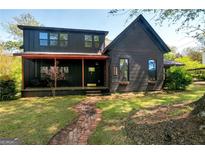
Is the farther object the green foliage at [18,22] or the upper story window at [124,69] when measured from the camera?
the green foliage at [18,22]

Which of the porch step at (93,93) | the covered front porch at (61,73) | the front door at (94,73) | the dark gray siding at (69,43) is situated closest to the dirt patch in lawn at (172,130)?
the porch step at (93,93)

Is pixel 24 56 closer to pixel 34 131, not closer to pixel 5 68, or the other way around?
pixel 5 68

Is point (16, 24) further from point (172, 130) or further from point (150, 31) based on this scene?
point (172, 130)

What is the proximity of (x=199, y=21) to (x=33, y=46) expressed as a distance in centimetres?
1184

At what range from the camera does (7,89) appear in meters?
12.4

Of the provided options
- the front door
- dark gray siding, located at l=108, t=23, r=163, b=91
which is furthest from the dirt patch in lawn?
the front door

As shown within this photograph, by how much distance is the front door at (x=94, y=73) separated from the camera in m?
17.6

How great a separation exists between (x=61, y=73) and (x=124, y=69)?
189 inches

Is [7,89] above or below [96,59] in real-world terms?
below

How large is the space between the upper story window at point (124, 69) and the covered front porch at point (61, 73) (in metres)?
1.15

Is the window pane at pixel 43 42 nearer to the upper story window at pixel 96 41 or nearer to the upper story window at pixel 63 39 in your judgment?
the upper story window at pixel 63 39

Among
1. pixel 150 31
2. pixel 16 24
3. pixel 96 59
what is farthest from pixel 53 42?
pixel 16 24
